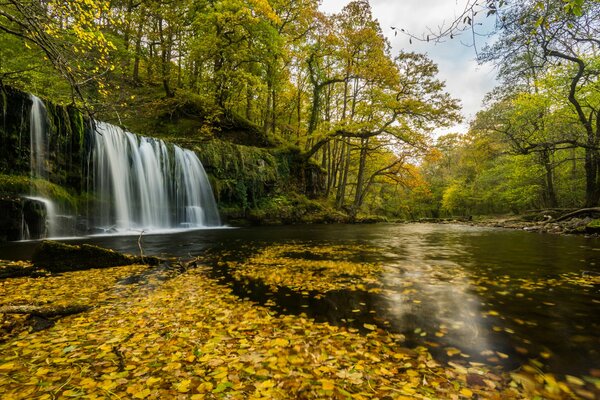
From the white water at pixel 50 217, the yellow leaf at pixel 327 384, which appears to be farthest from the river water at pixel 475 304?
the white water at pixel 50 217

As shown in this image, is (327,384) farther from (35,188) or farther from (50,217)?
(35,188)

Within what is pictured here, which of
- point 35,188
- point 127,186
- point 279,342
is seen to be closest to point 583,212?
point 279,342

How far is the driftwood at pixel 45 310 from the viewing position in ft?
10.6

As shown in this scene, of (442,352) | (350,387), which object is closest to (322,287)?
(442,352)

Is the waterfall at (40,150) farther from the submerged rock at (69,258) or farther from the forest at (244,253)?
the submerged rock at (69,258)

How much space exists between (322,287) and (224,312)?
1781 mm

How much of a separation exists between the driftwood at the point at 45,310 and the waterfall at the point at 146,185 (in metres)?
10.9

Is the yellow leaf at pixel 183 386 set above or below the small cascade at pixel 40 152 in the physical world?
below

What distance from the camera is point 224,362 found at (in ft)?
8.32

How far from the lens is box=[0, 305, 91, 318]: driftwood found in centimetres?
323

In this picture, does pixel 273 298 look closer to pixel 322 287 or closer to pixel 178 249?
pixel 322 287

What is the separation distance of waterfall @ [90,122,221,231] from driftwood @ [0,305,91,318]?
10913 mm

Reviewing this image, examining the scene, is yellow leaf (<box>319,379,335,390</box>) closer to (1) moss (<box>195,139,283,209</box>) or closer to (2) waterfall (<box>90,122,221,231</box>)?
(2) waterfall (<box>90,122,221,231</box>)

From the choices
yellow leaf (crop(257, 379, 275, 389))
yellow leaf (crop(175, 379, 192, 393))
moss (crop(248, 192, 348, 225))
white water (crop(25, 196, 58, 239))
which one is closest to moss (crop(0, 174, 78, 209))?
white water (crop(25, 196, 58, 239))
